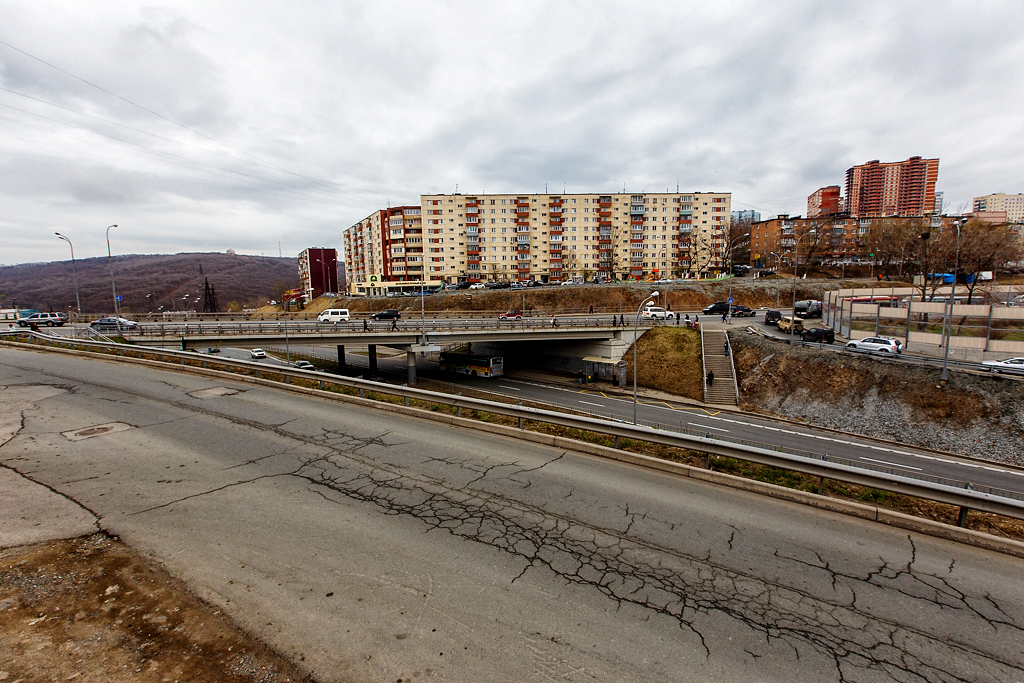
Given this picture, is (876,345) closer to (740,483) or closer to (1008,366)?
(1008,366)

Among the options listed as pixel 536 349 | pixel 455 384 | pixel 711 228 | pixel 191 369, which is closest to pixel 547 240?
pixel 711 228

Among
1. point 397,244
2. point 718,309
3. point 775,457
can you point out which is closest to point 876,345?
point 718,309

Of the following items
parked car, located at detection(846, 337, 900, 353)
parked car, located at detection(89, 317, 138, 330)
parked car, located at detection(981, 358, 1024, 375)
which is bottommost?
parked car, located at detection(981, 358, 1024, 375)

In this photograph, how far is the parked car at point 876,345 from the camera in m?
30.8

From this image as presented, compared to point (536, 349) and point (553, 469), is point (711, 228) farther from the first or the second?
point (553, 469)

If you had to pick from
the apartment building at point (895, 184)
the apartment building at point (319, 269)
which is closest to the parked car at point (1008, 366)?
the apartment building at point (319, 269)

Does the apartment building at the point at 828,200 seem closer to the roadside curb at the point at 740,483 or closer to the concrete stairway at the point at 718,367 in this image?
the concrete stairway at the point at 718,367

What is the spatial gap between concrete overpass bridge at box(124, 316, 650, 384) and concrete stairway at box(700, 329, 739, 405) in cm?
679

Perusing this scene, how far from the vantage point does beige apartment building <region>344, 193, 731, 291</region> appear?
318ft

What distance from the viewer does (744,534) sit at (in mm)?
6219

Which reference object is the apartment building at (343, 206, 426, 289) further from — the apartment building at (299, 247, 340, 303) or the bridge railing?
the bridge railing

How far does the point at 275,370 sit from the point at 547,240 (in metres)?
89.8

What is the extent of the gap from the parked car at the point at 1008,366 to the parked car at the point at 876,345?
4.91m

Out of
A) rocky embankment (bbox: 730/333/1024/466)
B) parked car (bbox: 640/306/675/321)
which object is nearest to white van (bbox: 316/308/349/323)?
parked car (bbox: 640/306/675/321)
